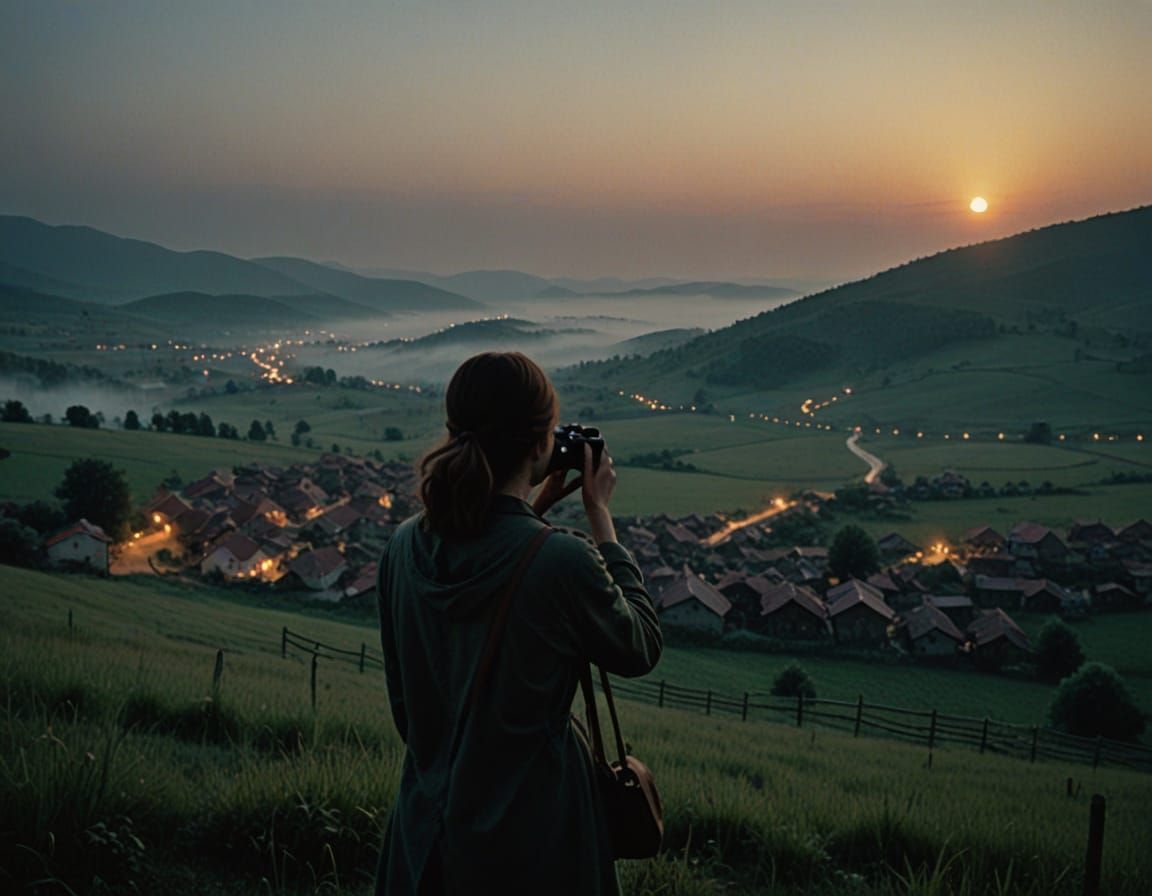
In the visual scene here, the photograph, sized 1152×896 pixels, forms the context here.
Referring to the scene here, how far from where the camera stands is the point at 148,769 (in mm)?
3865

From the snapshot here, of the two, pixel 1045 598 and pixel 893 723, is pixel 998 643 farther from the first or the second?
pixel 893 723

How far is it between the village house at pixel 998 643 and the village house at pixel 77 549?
31610mm

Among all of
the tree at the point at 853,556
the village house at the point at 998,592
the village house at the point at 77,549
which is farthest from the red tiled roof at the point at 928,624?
the village house at the point at 77,549

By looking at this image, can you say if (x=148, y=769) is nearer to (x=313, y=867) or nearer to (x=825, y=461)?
(x=313, y=867)

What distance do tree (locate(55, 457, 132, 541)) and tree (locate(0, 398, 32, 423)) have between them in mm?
25812

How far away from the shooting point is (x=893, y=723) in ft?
57.8

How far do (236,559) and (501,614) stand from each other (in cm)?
3900

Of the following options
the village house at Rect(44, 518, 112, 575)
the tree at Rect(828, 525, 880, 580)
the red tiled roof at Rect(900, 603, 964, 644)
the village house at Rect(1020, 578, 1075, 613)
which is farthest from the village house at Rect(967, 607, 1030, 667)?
the village house at Rect(44, 518, 112, 575)

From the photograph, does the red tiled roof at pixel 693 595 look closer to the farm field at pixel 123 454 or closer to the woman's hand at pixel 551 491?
the woman's hand at pixel 551 491

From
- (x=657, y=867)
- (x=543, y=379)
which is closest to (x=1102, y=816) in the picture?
(x=657, y=867)

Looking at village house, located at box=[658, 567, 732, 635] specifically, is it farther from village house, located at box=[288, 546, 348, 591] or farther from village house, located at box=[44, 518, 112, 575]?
village house, located at box=[44, 518, 112, 575]

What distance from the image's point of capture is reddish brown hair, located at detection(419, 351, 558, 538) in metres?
2.03

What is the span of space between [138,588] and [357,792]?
29642 mm

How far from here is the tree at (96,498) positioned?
3809cm
